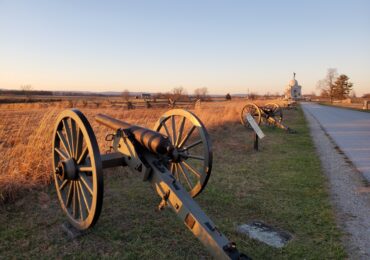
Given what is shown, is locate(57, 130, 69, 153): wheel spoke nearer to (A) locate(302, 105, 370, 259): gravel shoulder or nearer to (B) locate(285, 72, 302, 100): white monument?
(A) locate(302, 105, 370, 259): gravel shoulder

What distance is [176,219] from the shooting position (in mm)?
3975

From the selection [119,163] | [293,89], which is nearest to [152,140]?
[119,163]

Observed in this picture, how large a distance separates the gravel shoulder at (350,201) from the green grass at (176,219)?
13 cm

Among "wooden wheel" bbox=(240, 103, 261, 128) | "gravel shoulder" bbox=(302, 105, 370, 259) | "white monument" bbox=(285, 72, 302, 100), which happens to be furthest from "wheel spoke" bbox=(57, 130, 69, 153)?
"white monument" bbox=(285, 72, 302, 100)

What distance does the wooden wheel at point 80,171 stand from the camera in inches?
116

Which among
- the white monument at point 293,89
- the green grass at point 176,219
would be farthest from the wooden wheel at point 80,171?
the white monument at point 293,89

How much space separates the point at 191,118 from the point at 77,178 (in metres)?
1.65

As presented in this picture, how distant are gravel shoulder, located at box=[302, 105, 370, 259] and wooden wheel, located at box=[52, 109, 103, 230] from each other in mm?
2725

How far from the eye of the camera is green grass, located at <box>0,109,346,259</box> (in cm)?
322

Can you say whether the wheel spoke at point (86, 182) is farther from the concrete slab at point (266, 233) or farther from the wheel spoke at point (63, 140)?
the concrete slab at point (266, 233)

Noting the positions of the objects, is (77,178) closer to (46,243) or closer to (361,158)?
(46,243)

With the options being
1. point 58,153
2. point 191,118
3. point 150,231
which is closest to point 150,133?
point 191,118

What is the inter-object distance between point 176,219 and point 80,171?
1395 mm

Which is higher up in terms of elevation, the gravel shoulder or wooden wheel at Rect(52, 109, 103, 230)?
wooden wheel at Rect(52, 109, 103, 230)
